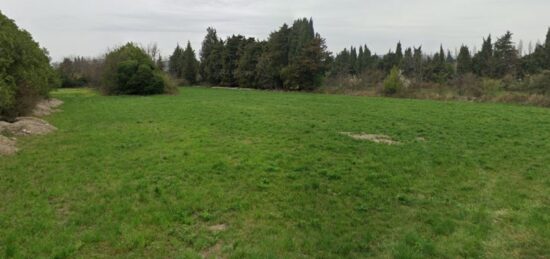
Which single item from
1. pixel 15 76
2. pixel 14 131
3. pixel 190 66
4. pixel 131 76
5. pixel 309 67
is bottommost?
pixel 14 131

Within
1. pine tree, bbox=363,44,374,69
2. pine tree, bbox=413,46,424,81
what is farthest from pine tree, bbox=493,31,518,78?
pine tree, bbox=363,44,374,69

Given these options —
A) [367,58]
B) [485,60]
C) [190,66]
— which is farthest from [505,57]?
[190,66]

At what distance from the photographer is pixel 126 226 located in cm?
603

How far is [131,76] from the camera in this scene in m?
42.3

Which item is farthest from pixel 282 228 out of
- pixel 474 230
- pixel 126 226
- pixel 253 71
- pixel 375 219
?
pixel 253 71

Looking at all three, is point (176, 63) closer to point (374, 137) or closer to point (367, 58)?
point (367, 58)

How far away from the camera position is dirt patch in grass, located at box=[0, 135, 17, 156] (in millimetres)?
11160

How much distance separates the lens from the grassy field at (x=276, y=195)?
5504 mm

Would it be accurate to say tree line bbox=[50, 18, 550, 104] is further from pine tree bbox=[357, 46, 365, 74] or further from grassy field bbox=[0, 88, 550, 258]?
grassy field bbox=[0, 88, 550, 258]

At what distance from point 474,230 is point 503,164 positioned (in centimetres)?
532

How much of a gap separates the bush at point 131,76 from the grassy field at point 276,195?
2907cm

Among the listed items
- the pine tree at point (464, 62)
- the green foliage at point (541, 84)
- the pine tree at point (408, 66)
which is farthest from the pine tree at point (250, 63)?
the green foliage at point (541, 84)

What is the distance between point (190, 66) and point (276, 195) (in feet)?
220

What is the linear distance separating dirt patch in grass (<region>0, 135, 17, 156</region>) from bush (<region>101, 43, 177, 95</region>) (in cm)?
3054
